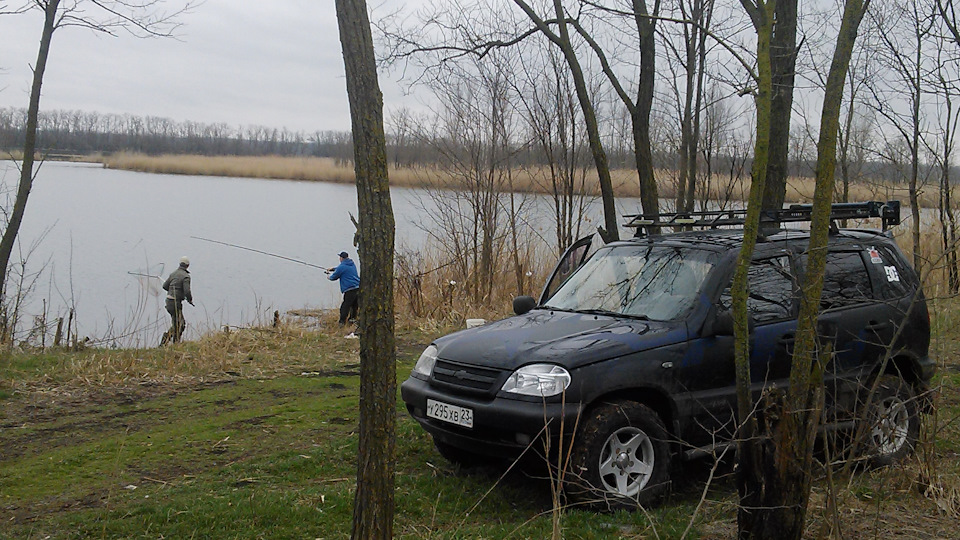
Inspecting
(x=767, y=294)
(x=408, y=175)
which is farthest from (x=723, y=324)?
(x=408, y=175)

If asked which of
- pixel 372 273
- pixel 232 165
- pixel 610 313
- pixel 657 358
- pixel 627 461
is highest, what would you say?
pixel 232 165

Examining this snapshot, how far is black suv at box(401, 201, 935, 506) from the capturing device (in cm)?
511

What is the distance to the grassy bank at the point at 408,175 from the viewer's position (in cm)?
1630

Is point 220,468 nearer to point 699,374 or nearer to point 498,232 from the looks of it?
point 699,374

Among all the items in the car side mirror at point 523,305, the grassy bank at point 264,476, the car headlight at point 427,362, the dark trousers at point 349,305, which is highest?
the car side mirror at point 523,305

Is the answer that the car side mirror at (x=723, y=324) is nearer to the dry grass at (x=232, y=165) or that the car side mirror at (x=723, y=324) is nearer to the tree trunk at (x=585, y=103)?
the tree trunk at (x=585, y=103)

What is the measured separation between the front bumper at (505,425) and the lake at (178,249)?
340 inches

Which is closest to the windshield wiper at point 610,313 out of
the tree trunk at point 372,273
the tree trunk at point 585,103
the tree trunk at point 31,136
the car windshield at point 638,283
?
the car windshield at point 638,283

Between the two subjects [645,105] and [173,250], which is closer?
[645,105]

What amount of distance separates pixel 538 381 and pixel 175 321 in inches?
519

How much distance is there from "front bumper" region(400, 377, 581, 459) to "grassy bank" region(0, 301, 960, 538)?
0.90ft

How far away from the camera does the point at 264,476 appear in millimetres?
5926

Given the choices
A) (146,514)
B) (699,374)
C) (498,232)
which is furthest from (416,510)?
(498,232)

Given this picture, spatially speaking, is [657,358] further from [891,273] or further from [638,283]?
[891,273]
